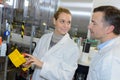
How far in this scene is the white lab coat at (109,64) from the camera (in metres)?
1.07

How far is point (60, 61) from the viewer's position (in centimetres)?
156

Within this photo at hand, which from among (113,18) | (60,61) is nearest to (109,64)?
(113,18)

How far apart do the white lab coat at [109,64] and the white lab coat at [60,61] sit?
0.40 metres

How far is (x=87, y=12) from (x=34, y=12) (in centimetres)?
→ 98

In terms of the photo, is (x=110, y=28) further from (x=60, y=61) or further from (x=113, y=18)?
(x=60, y=61)

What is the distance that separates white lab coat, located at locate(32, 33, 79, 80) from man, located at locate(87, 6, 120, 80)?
0.35 metres

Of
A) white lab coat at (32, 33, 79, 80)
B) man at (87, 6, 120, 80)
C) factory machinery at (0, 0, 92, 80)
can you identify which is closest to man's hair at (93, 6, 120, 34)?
man at (87, 6, 120, 80)

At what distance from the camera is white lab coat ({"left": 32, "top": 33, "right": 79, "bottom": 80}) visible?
153cm

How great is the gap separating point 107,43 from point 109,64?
17cm

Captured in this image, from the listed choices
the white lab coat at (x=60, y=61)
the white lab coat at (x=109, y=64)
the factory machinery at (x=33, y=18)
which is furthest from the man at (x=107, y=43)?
the factory machinery at (x=33, y=18)

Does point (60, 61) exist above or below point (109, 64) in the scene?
below

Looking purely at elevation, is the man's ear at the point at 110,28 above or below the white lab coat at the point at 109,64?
above

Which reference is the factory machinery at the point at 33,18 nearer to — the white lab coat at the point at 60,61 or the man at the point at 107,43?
the white lab coat at the point at 60,61

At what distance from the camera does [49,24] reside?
10.2 ft
